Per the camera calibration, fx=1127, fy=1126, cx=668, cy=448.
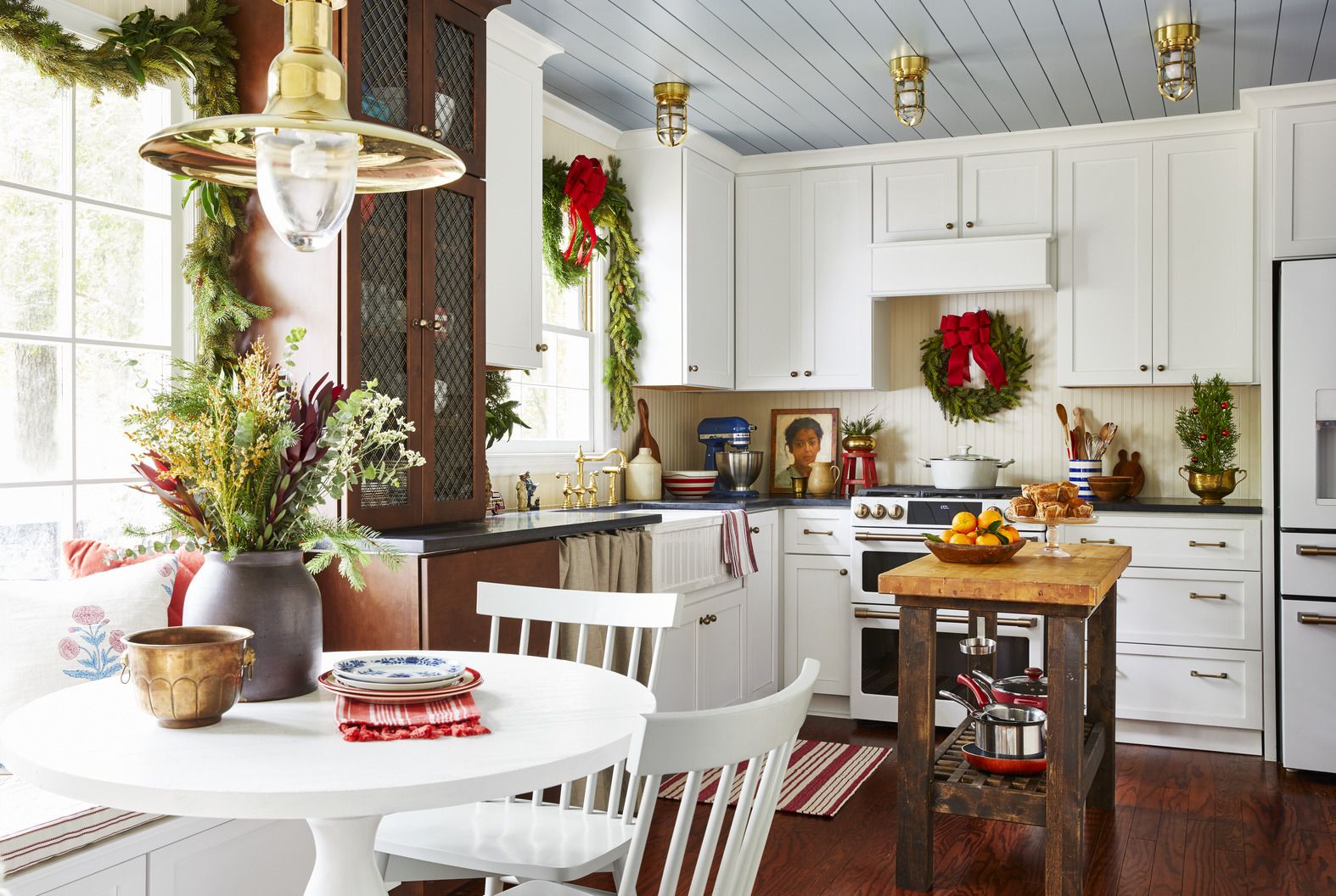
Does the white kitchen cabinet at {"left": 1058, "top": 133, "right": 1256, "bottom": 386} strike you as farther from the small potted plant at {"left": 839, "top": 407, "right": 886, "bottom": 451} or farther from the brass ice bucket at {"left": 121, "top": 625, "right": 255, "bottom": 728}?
the brass ice bucket at {"left": 121, "top": 625, "right": 255, "bottom": 728}

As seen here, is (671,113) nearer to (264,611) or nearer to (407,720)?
(264,611)

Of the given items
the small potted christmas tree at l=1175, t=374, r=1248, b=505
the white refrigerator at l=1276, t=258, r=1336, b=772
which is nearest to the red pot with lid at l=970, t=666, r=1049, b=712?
the white refrigerator at l=1276, t=258, r=1336, b=772

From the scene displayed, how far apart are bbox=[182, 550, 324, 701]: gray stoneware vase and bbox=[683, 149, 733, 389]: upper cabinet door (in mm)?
3243

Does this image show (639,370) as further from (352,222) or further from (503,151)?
(352,222)

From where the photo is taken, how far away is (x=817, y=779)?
12.8ft

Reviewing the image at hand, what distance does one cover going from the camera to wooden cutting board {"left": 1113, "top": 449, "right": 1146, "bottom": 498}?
192 inches

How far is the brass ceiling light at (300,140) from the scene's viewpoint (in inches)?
53.8

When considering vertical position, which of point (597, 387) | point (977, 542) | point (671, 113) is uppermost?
point (671, 113)

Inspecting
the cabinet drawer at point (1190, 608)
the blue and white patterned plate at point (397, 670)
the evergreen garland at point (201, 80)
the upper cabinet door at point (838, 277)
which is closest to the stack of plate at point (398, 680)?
the blue and white patterned plate at point (397, 670)

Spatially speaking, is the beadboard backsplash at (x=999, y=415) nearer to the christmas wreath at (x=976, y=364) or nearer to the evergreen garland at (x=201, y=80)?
the christmas wreath at (x=976, y=364)

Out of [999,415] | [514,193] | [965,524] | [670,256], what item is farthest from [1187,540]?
[514,193]

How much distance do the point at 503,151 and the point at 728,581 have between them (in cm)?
184

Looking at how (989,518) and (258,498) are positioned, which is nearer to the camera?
(258,498)

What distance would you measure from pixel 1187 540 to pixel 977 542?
173 centimetres
